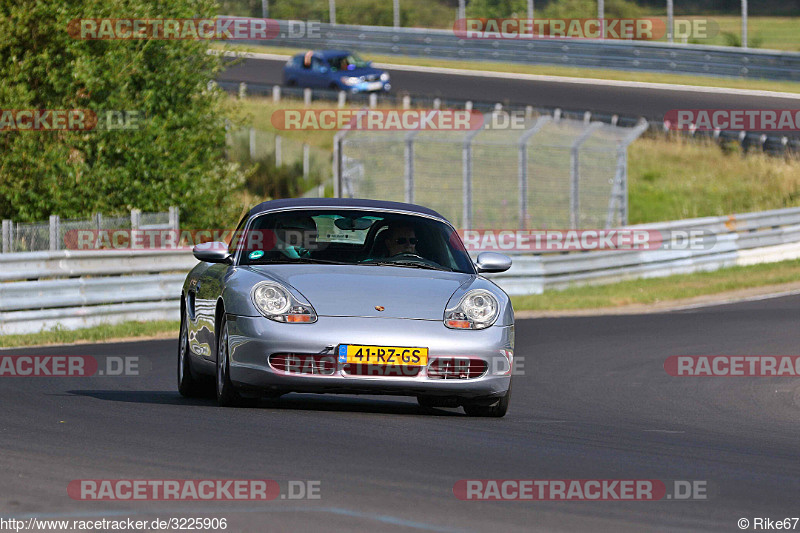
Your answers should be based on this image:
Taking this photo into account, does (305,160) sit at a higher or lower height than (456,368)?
lower

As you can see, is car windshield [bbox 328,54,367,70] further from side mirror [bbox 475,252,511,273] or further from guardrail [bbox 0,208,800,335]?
side mirror [bbox 475,252,511,273]

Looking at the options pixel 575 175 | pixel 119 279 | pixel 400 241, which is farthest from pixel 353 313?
pixel 575 175

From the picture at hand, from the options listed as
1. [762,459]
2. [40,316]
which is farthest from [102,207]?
[762,459]

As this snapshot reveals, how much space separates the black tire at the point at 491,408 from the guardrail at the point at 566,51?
33420 millimetres

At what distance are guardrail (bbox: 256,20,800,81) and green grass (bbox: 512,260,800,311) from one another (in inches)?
662

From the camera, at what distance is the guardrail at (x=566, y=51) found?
137 ft

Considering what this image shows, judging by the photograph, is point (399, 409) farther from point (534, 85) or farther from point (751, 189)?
point (534, 85)

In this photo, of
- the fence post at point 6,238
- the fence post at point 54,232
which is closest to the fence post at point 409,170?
the fence post at point 54,232

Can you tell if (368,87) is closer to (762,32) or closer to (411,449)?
(762,32)

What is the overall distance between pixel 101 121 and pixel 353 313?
15.9 meters

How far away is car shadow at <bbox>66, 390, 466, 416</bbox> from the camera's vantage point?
937 centimetres

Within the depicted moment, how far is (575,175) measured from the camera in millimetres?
26359

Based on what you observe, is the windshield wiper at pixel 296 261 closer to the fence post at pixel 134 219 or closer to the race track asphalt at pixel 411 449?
the race track asphalt at pixel 411 449

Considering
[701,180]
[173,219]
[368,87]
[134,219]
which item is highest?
[134,219]
